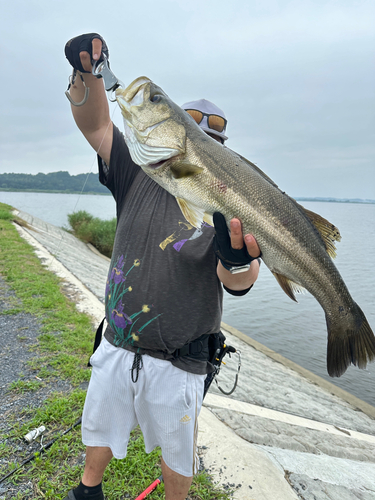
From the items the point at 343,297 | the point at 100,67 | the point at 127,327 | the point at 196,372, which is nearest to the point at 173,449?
the point at 196,372

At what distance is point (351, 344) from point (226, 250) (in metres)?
1.00

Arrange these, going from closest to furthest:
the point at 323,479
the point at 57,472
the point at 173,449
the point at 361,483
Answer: the point at 173,449 → the point at 57,472 → the point at 323,479 → the point at 361,483

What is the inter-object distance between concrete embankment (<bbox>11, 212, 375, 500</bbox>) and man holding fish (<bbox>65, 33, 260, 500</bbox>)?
1.11 metres

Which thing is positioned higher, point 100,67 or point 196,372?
point 100,67

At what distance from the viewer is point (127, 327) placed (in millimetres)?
2086

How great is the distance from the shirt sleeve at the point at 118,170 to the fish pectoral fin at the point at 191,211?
660 millimetres

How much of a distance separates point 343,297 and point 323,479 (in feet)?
8.09

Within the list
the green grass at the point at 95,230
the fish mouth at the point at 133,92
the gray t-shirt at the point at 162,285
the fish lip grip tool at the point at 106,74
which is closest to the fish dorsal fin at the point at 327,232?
the gray t-shirt at the point at 162,285

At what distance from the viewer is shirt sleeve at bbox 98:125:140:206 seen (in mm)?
2359

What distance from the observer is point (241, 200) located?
1.90 meters

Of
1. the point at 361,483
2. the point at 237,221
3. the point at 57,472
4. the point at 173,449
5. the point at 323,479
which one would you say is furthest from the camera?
the point at 361,483

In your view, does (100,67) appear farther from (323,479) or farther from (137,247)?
(323,479)

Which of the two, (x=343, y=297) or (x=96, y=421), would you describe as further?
(x=96, y=421)

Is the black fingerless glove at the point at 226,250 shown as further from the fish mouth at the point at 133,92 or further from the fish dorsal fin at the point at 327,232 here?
the fish mouth at the point at 133,92
